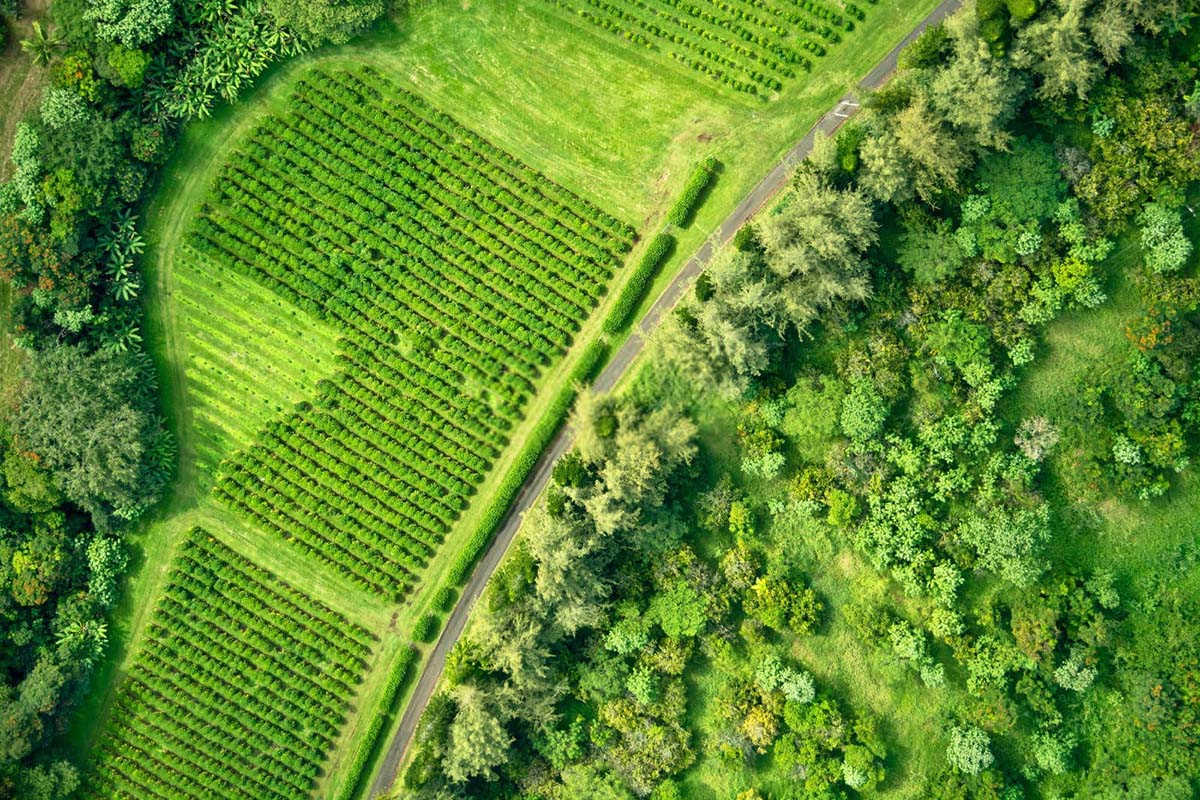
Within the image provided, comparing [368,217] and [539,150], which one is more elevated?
[539,150]

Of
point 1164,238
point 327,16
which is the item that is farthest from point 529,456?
point 1164,238

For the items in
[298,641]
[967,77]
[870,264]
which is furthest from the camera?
[298,641]

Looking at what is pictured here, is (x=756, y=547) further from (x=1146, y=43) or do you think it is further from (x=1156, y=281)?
(x=1146, y=43)

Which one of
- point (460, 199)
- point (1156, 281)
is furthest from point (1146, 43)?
point (460, 199)

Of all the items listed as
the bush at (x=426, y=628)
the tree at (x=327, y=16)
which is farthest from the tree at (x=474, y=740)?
the tree at (x=327, y=16)

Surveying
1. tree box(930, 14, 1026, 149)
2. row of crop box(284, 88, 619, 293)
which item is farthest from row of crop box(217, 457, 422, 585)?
tree box(930, 14, 1026, 149)

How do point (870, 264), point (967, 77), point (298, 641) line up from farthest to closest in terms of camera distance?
point (298, 641) → point (870, 264) → point (967, 77)

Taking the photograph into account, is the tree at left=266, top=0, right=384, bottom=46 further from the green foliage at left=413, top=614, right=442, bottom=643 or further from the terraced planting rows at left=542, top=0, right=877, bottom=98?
the green foliage at left=413, top=614, right=442, bottom=643
